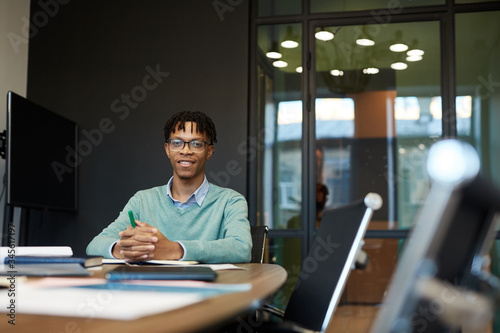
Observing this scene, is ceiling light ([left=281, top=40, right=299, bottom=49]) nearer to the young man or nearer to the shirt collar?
the young man

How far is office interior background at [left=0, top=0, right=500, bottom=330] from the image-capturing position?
4160mm

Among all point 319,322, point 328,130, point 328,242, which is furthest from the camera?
point 328,130

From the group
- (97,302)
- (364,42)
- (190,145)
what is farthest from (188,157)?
(364,42)

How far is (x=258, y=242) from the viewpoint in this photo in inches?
102

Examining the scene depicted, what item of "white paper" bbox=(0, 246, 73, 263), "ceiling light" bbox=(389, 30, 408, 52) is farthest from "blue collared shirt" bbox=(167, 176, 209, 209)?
"ceiling light" bbox=(389, 30, 408, 52)

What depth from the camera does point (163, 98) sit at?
→ 14.4 feet

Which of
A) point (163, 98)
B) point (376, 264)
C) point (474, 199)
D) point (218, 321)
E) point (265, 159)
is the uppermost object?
point (163, 98)

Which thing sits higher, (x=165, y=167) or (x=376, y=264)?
(x=165, y=167)

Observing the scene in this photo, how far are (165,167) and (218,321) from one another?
3625 millimetres

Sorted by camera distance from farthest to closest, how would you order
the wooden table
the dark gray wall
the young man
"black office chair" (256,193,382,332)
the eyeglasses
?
the dark gray wall < the eyeglasses < the young man < "black office chair" (256,193,382,332) < the wooden table

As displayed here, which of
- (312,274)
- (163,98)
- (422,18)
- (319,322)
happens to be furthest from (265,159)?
(319,322)

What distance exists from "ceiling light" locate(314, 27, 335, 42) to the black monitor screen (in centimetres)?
194

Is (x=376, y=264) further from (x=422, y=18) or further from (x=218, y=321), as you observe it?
(x=218, y=321)

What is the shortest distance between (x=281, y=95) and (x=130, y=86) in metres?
1.14
